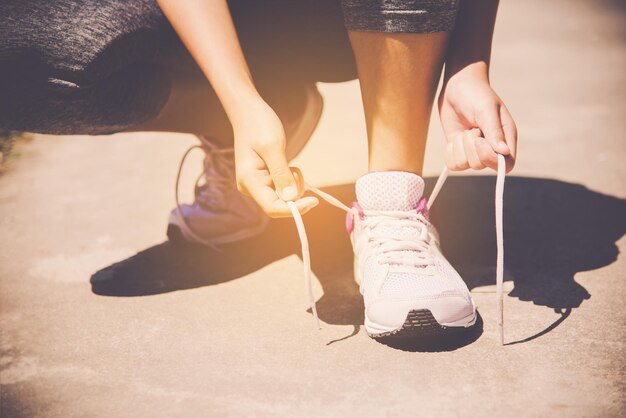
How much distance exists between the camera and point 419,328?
897 mm

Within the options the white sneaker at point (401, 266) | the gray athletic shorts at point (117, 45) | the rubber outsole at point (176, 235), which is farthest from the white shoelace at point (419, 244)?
the rubber outsole at point (176, 235)

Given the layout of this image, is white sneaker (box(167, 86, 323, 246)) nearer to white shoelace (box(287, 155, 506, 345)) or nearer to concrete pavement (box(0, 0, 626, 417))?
concrete pavement (box(0, 0, 626, 417))

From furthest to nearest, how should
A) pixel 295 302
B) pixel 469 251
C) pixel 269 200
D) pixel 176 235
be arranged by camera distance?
pixel 176 235 < pixel 469 251 < pixel 295 302 < pixel 269 200

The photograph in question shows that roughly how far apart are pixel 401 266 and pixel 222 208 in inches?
22.3

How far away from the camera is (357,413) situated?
782 millimetres

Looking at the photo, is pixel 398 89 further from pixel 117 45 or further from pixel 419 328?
pixel 117 45

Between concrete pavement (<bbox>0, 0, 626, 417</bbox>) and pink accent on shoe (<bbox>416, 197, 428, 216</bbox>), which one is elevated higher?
pink accent on shoe (<bbox>416, 197, 428, 216</bbox>)

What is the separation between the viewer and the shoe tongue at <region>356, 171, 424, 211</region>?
1.00m

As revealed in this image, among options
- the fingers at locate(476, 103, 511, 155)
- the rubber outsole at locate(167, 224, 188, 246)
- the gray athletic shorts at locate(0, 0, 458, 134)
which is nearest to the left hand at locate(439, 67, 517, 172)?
the fingers at locate(476, 103, 511, 155)

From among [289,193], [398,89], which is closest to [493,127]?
[398,89]

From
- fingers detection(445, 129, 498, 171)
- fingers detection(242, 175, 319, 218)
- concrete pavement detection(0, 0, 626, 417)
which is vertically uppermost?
fingers detection(445, 129, 498, 171)

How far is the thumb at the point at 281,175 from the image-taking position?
0.86 m

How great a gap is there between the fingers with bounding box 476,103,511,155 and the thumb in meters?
0.31

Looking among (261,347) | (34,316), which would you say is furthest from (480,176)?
(34,316)
